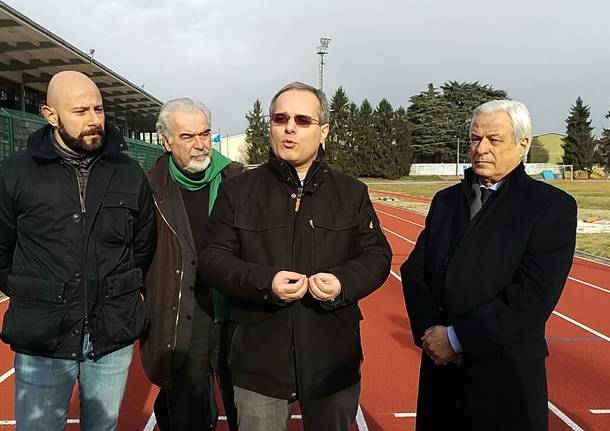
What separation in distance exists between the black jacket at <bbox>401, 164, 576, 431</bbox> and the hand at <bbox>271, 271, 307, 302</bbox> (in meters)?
0.66

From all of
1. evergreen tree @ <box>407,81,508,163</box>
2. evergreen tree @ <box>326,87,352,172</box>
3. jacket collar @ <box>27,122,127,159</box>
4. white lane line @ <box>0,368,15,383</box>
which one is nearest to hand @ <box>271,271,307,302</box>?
jacket collar @ <box>27,122,127,159</box>

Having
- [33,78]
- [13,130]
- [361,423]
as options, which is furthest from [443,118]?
[361,423]

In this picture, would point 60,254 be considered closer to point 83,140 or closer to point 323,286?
point 83,140

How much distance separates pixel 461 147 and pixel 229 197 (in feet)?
232

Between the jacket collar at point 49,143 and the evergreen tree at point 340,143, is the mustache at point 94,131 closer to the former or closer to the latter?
the jacket collar at point 49,143

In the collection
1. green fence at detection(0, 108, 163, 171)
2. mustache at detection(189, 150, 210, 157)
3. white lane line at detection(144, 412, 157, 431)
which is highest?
green fence at detection(0, 108, 163, 171)

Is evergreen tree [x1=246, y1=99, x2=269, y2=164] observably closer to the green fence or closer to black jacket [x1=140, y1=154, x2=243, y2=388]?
the green fence

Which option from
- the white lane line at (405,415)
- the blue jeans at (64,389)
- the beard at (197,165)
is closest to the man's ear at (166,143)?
the beard at (197,165)

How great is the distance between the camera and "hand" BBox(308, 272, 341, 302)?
204cm

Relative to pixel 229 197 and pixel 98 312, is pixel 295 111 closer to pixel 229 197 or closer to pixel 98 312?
pixel 229 197

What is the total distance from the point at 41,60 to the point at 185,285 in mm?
21884

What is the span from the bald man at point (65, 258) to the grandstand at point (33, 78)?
7.12 m

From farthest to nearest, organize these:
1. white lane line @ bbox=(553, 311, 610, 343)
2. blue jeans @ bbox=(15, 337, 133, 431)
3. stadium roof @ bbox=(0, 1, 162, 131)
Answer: stadium roof @ bbox=(0, 1, 162, 131) < white lane line @ bbox=(553, 311, 610, 343) < blue jeans @ bbox=(15, 337, 133, 431)

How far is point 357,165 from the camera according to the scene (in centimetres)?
6369
